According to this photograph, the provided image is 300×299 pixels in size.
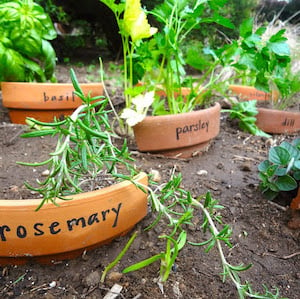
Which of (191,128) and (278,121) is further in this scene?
(278,121)

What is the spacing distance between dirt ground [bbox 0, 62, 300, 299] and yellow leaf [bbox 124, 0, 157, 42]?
46cm

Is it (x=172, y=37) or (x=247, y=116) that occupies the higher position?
(x=172, y=37)

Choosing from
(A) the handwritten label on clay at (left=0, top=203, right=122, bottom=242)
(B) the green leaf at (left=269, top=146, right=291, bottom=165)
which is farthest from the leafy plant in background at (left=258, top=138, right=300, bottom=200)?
(A) the handwritten label on clay at (left=0, top=203, right=122, bottom=242)

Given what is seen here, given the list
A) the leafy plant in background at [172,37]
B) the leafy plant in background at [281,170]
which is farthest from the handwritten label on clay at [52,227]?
the leafy plant in background at [172,37]

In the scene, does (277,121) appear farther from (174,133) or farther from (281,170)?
(281,170)

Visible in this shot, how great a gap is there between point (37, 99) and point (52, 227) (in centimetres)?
91

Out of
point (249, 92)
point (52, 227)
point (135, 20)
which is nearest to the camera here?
point (52, 227)

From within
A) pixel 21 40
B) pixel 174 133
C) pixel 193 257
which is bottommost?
pixel 193 257

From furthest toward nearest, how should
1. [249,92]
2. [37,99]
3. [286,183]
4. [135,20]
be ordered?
[249,92] → [37,99] → [135,20] → [286,183]

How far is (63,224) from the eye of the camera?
0.55 metres

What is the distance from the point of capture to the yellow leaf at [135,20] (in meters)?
1.03

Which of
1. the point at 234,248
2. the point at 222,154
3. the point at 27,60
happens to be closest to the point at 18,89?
the point at 27,60

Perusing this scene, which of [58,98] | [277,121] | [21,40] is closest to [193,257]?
[58,98]

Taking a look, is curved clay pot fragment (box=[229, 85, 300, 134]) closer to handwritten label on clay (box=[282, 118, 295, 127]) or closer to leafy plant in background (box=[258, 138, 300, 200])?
handwritten label on clay (box=[282, 118, 295, 127])
